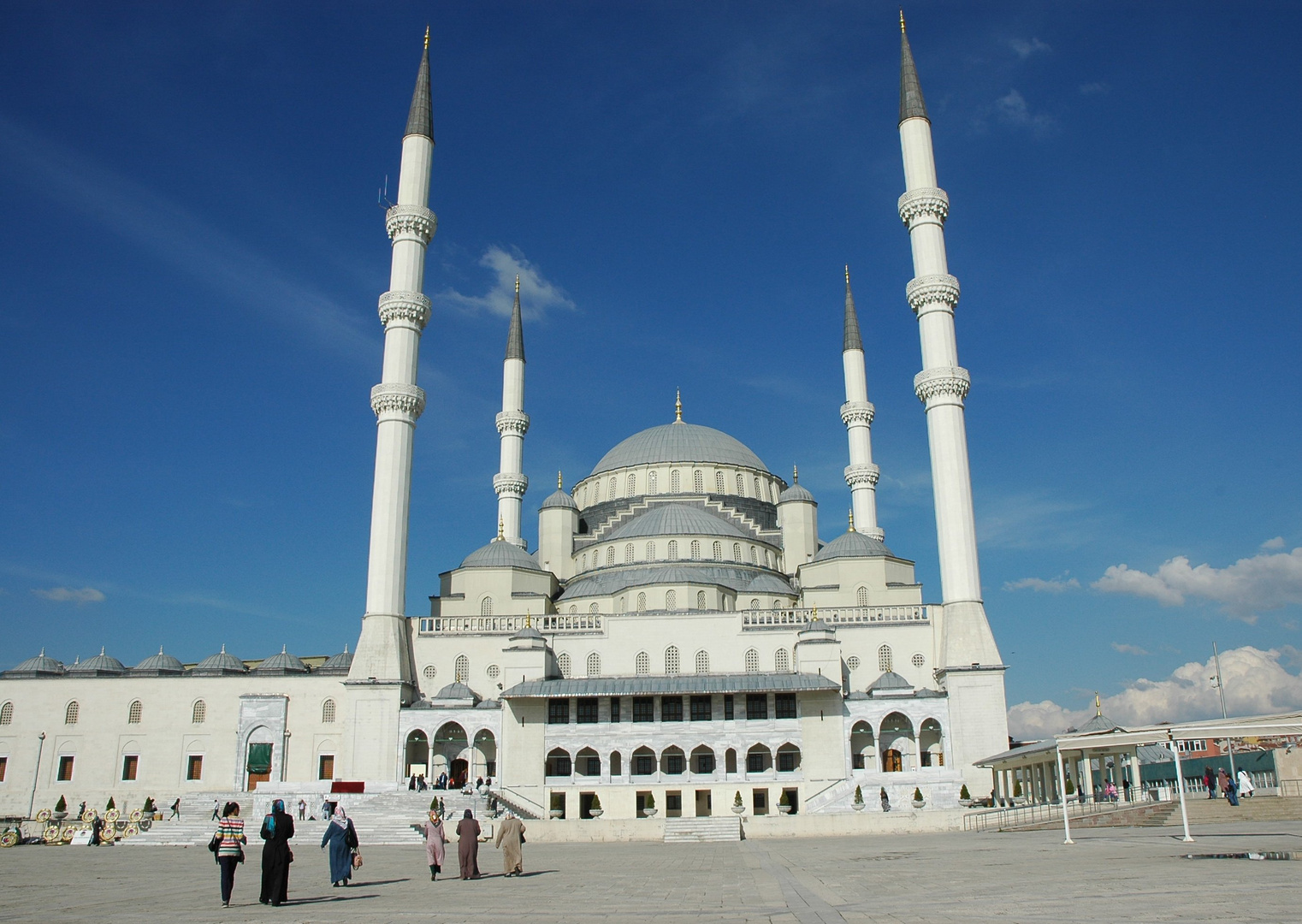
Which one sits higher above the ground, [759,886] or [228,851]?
[228,851]

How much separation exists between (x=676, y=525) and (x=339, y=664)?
15.7m

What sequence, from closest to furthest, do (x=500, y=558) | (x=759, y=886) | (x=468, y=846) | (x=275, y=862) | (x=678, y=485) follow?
1. (x=275, y=862)
2. (x=759, y=886)
3. (x=468, y=846)
4. (x=500, y=558)
5. (x=678, y=485)

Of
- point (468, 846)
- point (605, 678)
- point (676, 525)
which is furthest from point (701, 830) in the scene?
point (676, 525)

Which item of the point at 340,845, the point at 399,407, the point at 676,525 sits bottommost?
the point at 340,845

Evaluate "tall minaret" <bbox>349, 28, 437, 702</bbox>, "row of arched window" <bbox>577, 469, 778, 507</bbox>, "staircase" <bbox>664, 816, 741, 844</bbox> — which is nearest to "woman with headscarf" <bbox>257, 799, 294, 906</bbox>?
"staircase" <bbox>664, 816, 741, 844</bbox>

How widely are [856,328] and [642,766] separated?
2826cm

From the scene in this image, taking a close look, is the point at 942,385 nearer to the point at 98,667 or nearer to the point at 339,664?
the point at 339,664

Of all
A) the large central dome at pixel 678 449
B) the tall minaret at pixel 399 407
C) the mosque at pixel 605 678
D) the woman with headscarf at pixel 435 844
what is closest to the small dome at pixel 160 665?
the mosque at pixel 605 678

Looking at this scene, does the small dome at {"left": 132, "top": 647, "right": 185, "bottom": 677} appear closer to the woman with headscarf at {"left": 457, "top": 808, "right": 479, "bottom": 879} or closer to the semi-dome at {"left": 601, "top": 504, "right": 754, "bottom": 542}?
the semi-dome at {"left": 601, "top": 504, "right": 754, "bottom": 542}

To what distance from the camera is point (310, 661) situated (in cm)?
5134

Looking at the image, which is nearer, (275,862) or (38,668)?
(275,862)

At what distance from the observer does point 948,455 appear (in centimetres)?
4019

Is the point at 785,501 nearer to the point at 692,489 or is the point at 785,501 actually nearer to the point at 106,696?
the point at 692,489

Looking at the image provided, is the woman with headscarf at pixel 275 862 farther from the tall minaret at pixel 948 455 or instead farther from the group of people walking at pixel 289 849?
the tall minaret at pixel 948 455
